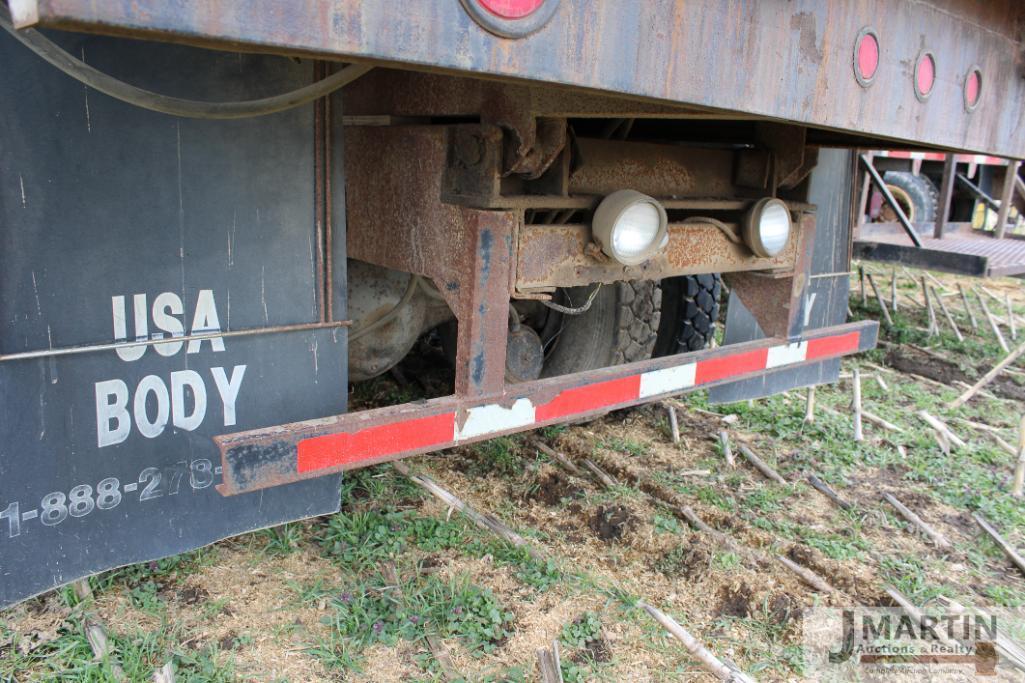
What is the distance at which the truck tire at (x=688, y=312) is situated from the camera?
3787 millimetres

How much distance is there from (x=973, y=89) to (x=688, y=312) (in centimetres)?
172

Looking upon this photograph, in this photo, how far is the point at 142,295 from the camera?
1830 millimetres

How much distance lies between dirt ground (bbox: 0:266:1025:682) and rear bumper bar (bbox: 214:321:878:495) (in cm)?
63

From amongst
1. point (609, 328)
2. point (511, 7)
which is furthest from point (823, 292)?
point (511, 7)

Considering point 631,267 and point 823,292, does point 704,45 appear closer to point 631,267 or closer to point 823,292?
point 631,267

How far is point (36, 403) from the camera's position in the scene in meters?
1.76

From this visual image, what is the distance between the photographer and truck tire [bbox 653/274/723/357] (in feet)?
12.4

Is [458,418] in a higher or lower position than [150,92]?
lower

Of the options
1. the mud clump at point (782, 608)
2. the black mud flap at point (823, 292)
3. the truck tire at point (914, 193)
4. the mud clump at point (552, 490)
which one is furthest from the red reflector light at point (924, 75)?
the truck tire at point (914, 193)

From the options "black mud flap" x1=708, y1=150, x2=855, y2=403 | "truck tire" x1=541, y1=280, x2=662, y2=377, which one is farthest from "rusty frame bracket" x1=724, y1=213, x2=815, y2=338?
"black mud flap" x1=708, y1=150, x2=855, y2=403

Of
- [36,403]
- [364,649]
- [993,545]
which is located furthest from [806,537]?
[36,403]

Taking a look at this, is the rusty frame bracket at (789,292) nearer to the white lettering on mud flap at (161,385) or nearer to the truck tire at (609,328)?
the truck tire at (609,328)

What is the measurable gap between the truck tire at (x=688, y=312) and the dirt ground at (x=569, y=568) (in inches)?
17.7

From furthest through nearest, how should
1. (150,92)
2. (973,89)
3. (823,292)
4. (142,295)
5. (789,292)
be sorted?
(823,292) < (789,292) < (973,89) < (142,295) < (150,92)
